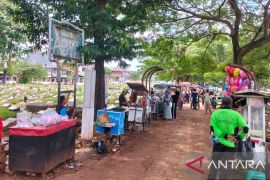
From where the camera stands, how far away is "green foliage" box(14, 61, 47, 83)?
200 feet

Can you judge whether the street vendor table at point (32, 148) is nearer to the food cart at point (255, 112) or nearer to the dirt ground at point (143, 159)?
the dirt ground at point (143, 159)

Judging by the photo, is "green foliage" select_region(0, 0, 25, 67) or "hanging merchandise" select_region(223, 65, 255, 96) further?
"green foliage" select_region(0, 0, 25, 67)

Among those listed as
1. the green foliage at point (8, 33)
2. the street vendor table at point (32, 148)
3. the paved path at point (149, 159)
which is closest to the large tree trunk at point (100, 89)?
the paved path at point (149, 159)

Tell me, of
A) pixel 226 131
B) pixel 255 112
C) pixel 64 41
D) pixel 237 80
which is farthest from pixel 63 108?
pixel 237 80

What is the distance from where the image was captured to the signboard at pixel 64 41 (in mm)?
7869

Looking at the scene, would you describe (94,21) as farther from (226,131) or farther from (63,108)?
(226,131)

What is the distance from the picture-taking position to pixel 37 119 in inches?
245

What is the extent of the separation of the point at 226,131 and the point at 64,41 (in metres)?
5.32

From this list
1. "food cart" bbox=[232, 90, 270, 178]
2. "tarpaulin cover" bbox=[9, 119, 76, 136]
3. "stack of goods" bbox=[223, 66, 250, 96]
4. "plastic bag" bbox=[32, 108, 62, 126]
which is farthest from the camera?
"stack of goods" bbox=[223, 66, 250, 96]

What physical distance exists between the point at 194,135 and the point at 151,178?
5798 mm

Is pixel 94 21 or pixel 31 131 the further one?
pixel 94 21

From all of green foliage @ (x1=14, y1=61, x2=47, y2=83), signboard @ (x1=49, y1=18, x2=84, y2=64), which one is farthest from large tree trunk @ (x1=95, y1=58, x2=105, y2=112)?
green foliage @ (x1=14, y1=61, x2=47, y2=83)

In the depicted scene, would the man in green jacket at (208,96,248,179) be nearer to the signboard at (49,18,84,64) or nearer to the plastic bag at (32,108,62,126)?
the plastic bag at (32,108,62,126)

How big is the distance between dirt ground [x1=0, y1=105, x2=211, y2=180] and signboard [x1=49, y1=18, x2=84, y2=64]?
9.42ft
